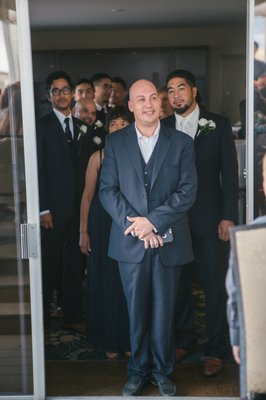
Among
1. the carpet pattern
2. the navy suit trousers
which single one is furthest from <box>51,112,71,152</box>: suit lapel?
the carpet pattern

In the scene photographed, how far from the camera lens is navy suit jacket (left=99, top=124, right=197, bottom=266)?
3.41 metres

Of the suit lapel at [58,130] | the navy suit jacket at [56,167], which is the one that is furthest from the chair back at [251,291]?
the suit lapel at [58,130]

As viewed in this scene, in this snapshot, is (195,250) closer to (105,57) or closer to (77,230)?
(77,230)

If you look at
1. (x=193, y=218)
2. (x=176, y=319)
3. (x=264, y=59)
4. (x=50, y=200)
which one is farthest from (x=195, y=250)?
(x=264, y=59)

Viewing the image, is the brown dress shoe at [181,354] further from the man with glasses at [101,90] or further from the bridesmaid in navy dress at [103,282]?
the man with glasses at [101,90]

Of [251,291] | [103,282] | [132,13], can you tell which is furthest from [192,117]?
[132,13]

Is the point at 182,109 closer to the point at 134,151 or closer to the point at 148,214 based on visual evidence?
the point at 134,151

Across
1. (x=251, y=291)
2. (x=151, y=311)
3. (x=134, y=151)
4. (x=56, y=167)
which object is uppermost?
(x=134, y=151)

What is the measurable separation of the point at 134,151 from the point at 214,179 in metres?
0.67

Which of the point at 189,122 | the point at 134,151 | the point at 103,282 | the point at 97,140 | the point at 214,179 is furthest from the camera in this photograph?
the point at 97,140

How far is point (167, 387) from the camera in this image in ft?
11.5

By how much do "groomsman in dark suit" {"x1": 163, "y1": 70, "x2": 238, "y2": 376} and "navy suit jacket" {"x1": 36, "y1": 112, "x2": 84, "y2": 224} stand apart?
2.84 ft

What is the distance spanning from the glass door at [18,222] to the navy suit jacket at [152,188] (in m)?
0.46

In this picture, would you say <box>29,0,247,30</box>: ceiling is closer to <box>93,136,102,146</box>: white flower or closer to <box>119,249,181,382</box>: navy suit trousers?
<box>93,136,102,146</box>: white flower
